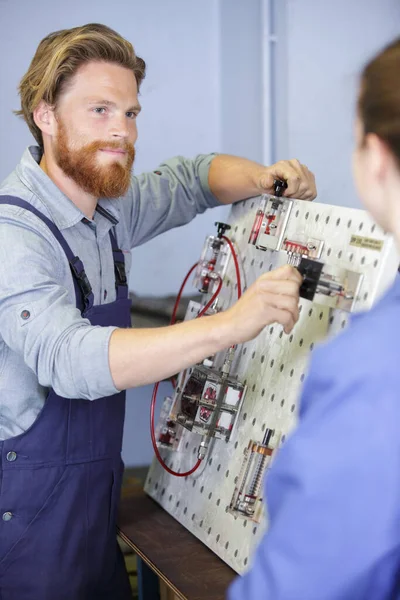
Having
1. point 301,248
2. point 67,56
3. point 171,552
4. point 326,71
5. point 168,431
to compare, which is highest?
point 326,71

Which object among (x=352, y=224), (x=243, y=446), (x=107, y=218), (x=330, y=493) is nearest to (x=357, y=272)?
(x=352, y=224)

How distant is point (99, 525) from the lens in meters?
1.71

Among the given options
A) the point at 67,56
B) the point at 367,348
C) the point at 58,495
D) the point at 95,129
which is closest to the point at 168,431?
the point at 58,495

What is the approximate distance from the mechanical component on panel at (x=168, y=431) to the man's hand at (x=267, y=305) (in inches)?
22.8

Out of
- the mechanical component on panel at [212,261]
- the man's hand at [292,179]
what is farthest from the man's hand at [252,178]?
the mechanical component on panel at [212,261]

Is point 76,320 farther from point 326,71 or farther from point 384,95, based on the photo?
point 326,71

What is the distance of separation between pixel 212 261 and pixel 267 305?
592 millimetres

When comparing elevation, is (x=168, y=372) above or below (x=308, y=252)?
below

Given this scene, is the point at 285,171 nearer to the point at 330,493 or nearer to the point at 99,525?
the point at 99,525

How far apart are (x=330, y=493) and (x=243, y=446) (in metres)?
0.80

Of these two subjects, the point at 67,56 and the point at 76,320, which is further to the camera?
the point at 67,56

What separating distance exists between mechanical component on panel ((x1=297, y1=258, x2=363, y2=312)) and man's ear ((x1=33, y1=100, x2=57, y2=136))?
2.60 ft

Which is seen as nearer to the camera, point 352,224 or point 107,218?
point 352,224

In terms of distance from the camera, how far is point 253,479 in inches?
59.7
